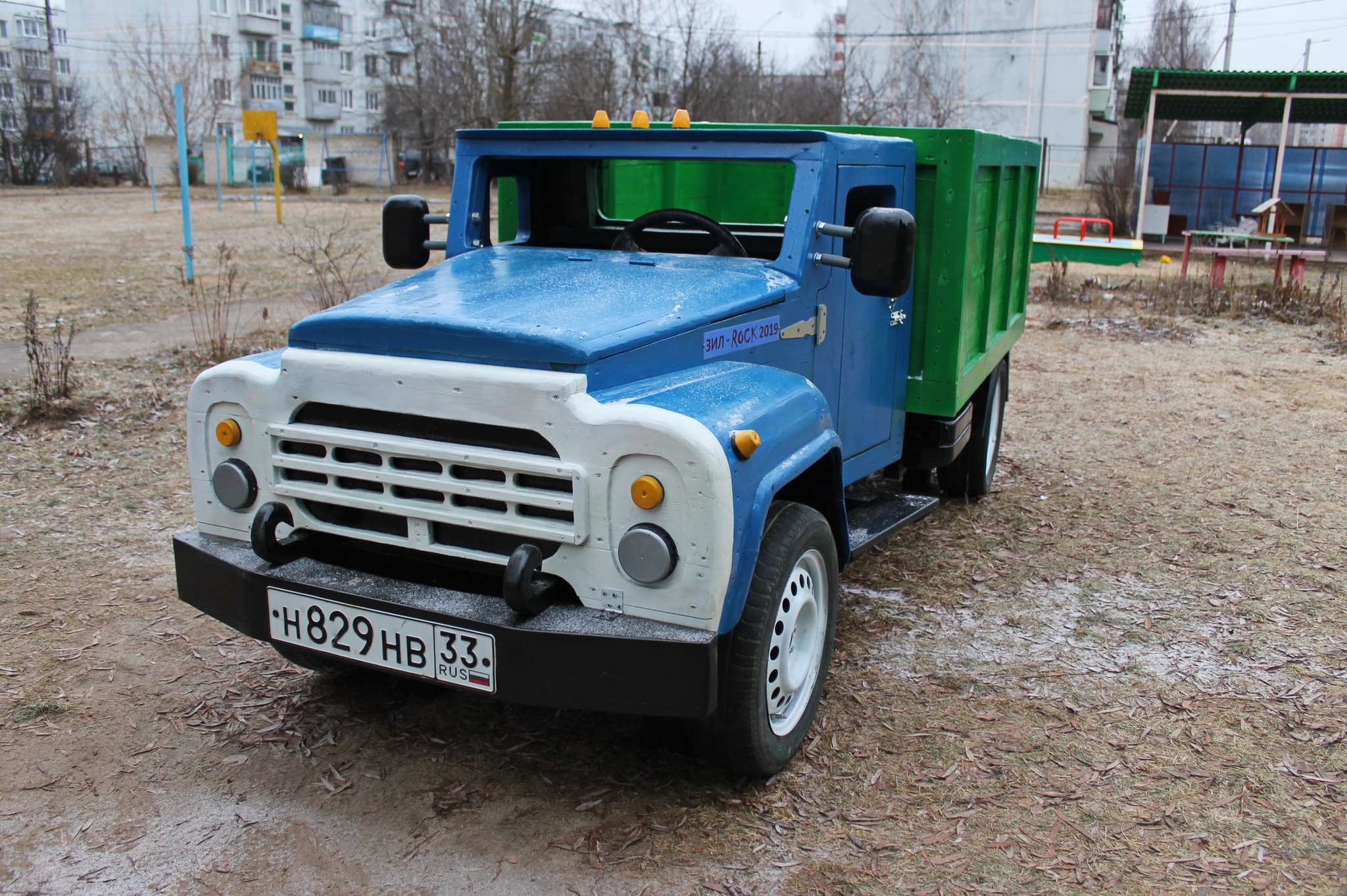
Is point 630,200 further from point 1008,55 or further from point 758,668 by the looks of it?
point 1008,55

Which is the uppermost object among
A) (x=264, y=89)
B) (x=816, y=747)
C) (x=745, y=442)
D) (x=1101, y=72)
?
(x=1101, y=72)

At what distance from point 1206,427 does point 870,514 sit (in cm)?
437

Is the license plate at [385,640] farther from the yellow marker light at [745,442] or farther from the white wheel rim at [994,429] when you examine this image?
the white wheel rim at [994,429]

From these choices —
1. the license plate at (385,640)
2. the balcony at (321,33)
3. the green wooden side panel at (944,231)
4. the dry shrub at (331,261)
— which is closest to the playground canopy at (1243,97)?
the dry shrub at (331,261)

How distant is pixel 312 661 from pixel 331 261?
246 inches

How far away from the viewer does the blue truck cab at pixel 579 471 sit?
2.70 m

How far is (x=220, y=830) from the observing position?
9.90 feet

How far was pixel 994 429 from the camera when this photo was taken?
21.0 feet

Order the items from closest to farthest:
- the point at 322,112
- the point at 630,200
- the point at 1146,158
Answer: the point at 630,200 < the point at 1146,158 < the point at 322,112

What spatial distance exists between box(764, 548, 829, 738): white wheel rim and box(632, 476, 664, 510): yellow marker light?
56 cm

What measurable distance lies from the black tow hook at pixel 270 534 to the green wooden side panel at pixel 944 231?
6.87 ft

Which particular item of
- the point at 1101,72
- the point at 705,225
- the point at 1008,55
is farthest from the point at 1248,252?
the point at 1101,72

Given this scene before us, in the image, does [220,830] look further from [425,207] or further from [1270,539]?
[1270,539]

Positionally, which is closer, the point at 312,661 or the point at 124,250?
the point at 312,661
